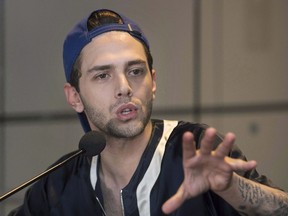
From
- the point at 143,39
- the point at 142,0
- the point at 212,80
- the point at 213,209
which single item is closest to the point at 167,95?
the point at 212,80

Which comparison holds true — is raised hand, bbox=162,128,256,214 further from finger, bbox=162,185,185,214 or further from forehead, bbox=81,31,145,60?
forehead, bbox=81,31,145,60

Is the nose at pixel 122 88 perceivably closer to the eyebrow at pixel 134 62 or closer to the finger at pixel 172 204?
the eyebrow at pixel 134 62

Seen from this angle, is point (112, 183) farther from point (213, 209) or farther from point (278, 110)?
point (278, 110)

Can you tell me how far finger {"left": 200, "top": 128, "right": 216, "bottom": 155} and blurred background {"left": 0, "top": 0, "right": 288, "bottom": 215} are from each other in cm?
176

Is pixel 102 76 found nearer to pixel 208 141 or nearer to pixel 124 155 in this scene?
pixel 124 155

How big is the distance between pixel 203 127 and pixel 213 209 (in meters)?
0.28

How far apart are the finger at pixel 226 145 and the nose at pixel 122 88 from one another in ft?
1.79

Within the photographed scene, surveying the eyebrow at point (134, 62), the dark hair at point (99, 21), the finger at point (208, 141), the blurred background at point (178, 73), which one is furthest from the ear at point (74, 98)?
the blurred background at point (178, 73)

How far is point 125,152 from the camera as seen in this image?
2236 millimetres

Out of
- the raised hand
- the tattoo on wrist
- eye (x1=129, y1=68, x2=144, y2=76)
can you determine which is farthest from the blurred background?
the raised hand

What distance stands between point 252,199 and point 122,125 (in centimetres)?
50

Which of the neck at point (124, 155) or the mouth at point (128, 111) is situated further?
the neck at point (124, 155)

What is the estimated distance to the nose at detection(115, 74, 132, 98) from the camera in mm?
2078

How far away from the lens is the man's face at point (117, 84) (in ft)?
6.88
